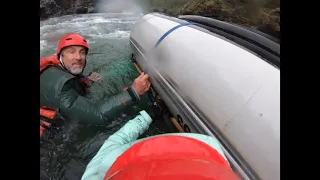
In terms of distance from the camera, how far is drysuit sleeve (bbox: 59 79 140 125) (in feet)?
6.08

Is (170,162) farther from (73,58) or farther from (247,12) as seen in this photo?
(247,12)

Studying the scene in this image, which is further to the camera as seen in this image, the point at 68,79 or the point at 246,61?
the point at 68,79

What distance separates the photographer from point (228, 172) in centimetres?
76

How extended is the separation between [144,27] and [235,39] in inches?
55.0

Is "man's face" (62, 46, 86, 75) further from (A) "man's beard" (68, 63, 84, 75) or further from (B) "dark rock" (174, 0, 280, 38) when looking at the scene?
(B) "dark rock" (174, 0, 280, 38)

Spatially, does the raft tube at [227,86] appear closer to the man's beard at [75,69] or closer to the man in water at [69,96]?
the man in water at [69,96]

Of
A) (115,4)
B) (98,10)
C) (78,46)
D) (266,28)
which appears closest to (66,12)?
(98,10)

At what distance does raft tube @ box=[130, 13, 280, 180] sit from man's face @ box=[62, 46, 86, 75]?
66 cm

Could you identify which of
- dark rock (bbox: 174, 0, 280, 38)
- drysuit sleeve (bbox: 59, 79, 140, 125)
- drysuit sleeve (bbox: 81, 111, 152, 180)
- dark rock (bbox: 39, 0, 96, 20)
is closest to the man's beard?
drysuit sleeve (bbox: 59, 79, 140, 125)

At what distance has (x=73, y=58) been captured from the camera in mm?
2117

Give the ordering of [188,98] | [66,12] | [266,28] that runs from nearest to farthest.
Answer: [188,98], [266,28], [66,12]

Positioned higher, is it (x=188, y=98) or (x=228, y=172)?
(x=228, y=172)

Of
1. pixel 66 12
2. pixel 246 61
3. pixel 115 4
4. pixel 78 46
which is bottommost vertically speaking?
pixel 66 12

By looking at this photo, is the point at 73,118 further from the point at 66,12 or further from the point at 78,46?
the point at 66,12
